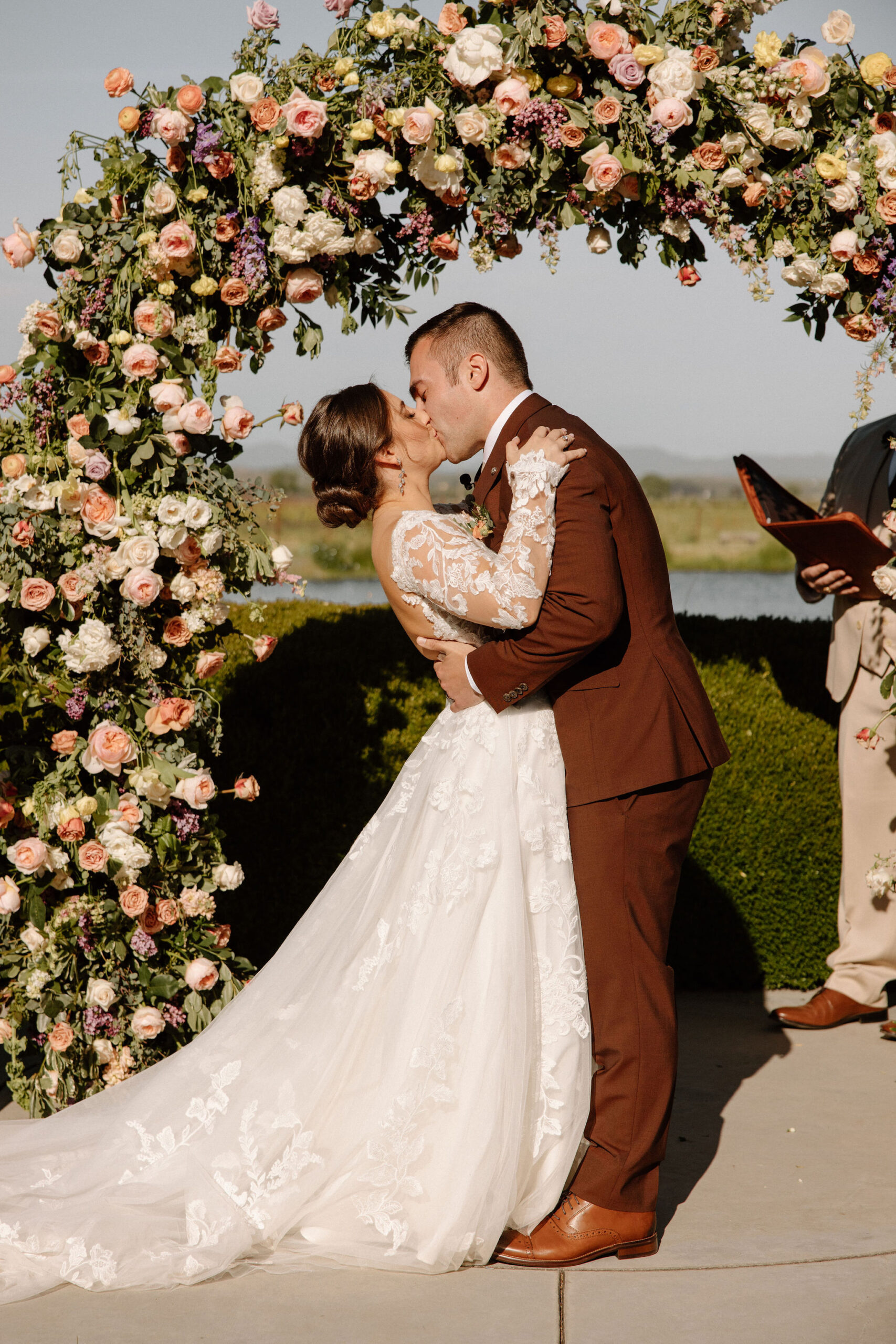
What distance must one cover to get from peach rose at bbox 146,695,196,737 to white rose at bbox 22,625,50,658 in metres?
0.36

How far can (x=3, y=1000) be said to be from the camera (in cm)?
368

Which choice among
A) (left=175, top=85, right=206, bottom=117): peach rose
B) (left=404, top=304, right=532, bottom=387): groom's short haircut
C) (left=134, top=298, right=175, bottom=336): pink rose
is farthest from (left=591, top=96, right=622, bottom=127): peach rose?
(left=134, top=298, right=175, bottom=336): pink rose

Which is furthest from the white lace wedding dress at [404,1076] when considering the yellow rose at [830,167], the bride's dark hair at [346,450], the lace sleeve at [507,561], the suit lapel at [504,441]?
the yellow rose at [830,167]

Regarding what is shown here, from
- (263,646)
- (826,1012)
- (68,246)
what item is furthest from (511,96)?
(826,1012)

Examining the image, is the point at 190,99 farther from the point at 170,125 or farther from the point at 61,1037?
the point at 61,1037

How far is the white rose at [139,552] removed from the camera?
3.32 m

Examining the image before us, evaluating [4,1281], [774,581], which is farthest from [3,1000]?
[774,581]

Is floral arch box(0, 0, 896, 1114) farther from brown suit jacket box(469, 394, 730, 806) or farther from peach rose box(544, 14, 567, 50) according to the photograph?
brown suit jacket box(469, 394, 730, 806)

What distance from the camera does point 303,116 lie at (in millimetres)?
3289

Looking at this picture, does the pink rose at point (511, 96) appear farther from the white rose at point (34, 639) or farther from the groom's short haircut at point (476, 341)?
the white rose at point (34, 639)

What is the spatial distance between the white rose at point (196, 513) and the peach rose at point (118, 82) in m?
1.14

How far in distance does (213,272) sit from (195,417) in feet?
1.53

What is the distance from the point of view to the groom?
2812mm

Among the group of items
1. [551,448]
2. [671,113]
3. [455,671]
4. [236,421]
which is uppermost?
[671,113]
